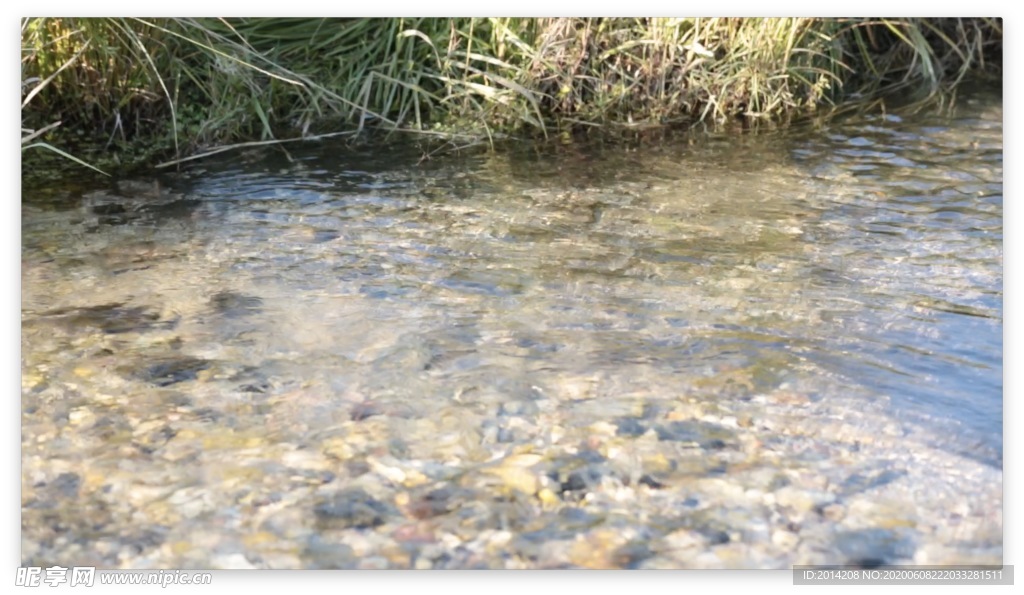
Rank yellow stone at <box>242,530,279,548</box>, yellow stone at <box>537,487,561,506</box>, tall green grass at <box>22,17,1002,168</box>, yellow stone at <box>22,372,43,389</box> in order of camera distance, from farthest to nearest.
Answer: tall green grass at <box>22,17,1002,168</box> < yellow stone at <box>22,372,43,389</box> < yellow stone at <box>537,487,561,506</box> < yellow stone at <box>242,530,279,548</box>

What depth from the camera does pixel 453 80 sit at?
15.1 feet

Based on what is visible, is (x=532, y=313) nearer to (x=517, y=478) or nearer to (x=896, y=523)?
(x=517, y=478)

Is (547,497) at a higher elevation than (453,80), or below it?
below

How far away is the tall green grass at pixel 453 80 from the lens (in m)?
4.45

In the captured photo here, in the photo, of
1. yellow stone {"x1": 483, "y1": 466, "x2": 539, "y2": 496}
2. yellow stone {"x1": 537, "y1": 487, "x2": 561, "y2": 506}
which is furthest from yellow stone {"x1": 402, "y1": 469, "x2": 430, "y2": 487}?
yellow stone {"x1": 537, "y1": 487, "x2": 561, "y2": 506}

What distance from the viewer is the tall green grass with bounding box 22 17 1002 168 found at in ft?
14.6

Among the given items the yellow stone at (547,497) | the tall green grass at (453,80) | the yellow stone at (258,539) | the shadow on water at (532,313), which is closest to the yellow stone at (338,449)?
the shadow on water at (532,313)

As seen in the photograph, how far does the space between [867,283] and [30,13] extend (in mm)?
2378

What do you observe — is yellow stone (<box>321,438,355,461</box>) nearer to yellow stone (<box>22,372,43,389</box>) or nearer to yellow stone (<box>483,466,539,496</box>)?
yellow stone (<box>483,466,539,496</box>)

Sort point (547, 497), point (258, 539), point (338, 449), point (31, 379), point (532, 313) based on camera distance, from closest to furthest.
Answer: point (258, 539) → point (547, 497) → point (338, 449) → point (31, 379) → point (532, 313)

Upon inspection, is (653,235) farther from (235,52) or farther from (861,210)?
(235,52)

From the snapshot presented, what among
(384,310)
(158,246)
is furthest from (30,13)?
(384,310)

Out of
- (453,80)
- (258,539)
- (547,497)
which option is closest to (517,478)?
(547,497)

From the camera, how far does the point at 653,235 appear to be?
11.9 feet
